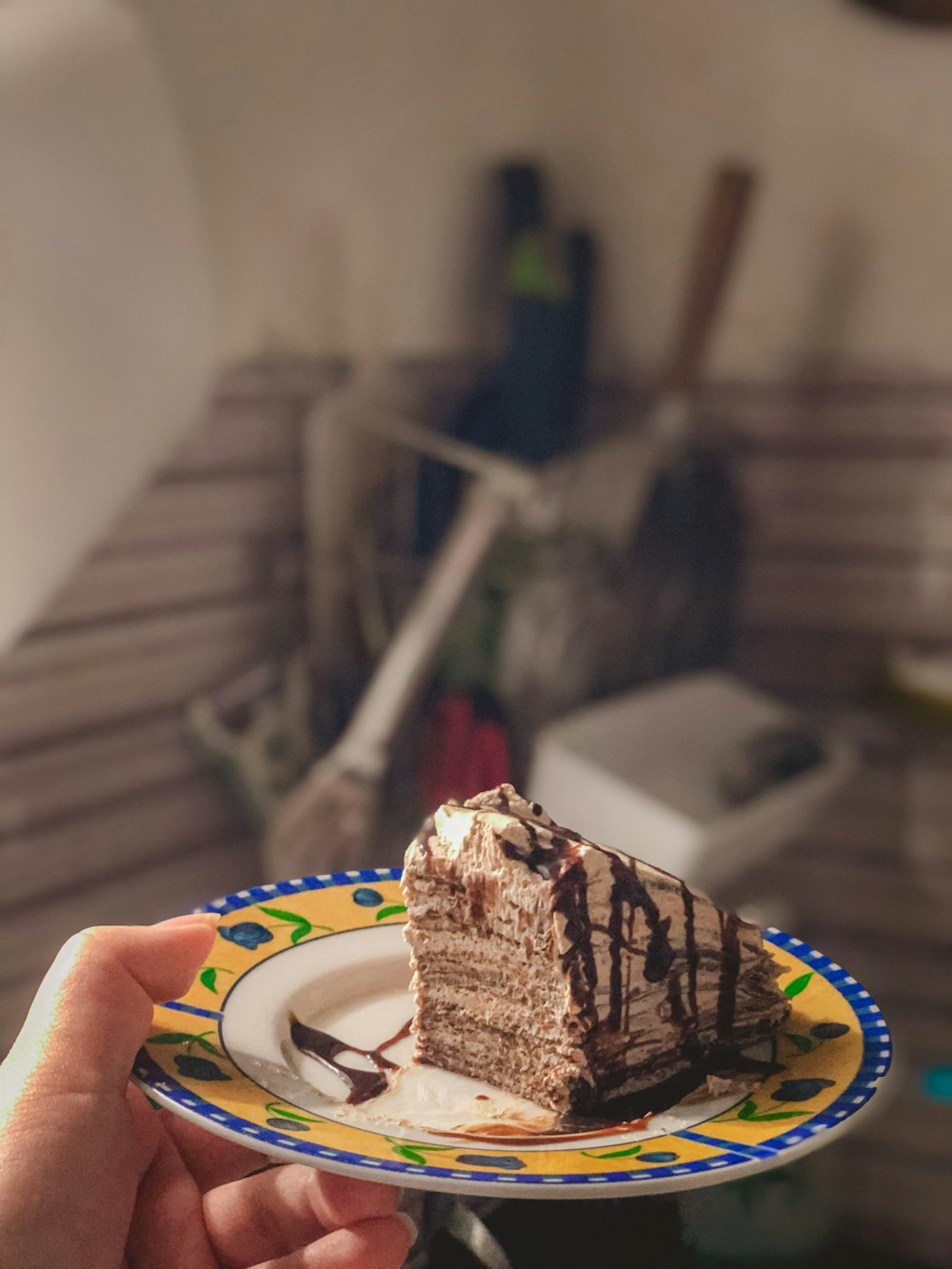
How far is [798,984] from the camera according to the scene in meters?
0.61

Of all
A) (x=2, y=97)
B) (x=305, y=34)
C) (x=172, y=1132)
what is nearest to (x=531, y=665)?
(x=305, y=34)

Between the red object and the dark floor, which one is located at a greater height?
the dark floor

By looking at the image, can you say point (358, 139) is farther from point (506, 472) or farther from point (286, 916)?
point (286, 916)

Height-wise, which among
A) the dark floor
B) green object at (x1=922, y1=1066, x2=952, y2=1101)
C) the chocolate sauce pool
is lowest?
green object at (x1=922, y1=1066, x2=952, y2=1101)

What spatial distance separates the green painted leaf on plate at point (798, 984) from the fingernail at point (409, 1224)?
0.67 feet

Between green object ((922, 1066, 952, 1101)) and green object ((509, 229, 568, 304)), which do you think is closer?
green object ((509, 229, 568, 304))

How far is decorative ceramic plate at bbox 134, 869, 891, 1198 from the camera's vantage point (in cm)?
45

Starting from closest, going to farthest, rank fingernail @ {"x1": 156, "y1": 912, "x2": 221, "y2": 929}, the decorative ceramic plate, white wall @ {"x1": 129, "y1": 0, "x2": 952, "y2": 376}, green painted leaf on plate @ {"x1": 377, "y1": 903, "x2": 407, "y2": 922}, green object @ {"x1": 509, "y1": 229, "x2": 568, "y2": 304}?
the decorative ceramic plate, fingernail @ {"x1": 156, "y1": 912, "x2": 221, "y2": 929}, green painted leaf on plate @ {"x1": 377, "y1": 903, "x2": 407, "y2": 922}, white wall @ {"x1": 129, "y1": 0, "x2": 952, "y2": 376}, green object @ {"x1": 509, "y1": 229, "x2": 568, "y2": 304}

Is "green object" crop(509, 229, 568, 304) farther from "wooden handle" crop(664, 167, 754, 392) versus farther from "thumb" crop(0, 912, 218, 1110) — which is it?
"thumb" crop(0, 912, 218, 1110)

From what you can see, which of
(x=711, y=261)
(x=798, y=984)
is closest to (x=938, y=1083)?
(x=711, y=261)

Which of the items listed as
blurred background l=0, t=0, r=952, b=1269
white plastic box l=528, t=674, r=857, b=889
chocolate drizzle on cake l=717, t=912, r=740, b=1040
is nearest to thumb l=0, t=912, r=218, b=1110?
chocolate drizzle on cake l=717, t=912, r=740, b=1040

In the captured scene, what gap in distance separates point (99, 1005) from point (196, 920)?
7 centimetres

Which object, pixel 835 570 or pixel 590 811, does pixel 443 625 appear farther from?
pixel 835 570

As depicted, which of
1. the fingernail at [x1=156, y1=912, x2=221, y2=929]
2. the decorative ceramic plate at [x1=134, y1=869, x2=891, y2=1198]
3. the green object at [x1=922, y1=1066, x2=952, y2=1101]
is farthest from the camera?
the green object at [x1=922, y1=1066, x2=952, y2=1101]
